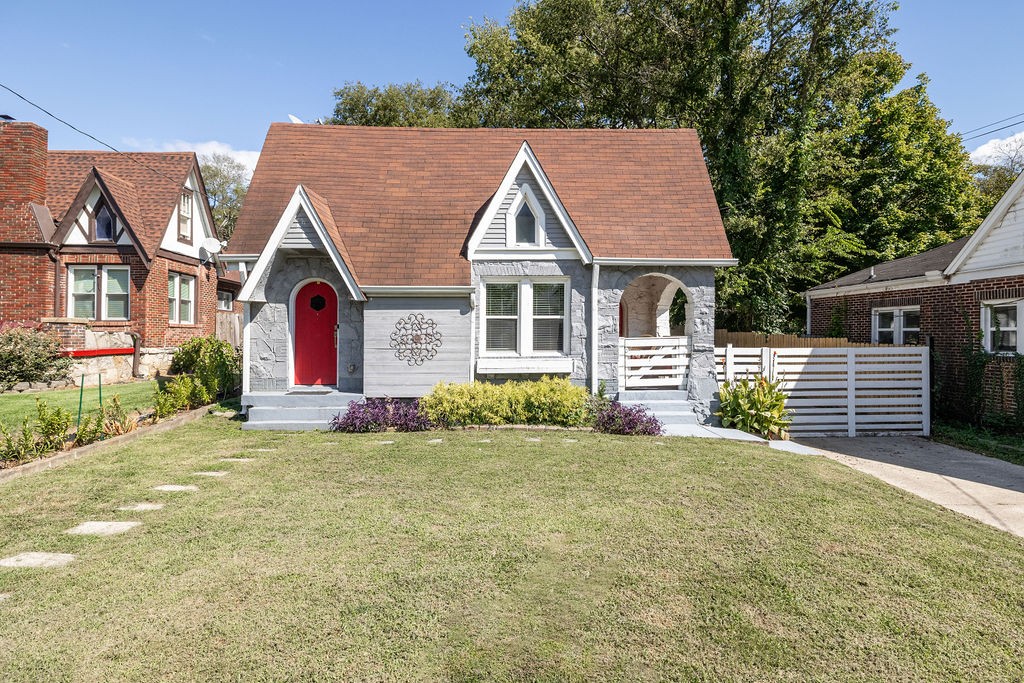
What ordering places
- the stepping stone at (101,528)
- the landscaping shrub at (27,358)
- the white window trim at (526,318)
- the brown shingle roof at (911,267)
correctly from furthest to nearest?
the brown shingle roof at (911,267)
the landscaping shrub at (27,358)
the white window trim at (526,318)
the stepping stone at (101,528)

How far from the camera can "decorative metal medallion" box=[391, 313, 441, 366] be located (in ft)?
38.3

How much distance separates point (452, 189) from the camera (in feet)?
45.1

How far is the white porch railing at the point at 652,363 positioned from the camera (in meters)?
12.4

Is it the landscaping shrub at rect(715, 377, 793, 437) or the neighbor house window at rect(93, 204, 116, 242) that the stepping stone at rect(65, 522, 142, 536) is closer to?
the landscaping shrub at rect(715, 377, 793, 437)

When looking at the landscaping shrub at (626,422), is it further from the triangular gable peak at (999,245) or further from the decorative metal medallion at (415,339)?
the triangular gable peak at (999,245)

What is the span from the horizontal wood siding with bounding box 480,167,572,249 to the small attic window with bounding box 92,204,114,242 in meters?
13.5

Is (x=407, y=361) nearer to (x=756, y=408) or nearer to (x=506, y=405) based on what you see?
(x=506, y=405)

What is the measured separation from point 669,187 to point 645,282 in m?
3.05

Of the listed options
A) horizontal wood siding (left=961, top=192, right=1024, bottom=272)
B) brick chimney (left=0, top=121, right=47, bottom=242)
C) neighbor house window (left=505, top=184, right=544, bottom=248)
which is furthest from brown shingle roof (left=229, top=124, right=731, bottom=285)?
brick chimney (left=0, top=121, right=47, bottom=242)

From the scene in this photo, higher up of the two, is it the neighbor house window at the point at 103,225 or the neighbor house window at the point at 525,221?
the neighbor house window at the point at 103,225

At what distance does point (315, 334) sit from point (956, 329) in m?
14.6

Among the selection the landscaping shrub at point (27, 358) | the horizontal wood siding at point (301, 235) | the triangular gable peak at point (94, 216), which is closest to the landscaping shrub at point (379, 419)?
the horizontal wood siding at point (301, 235)

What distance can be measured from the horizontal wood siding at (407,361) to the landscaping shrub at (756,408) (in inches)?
221

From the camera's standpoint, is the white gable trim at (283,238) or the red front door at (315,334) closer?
the white gable trim at (283,238)
